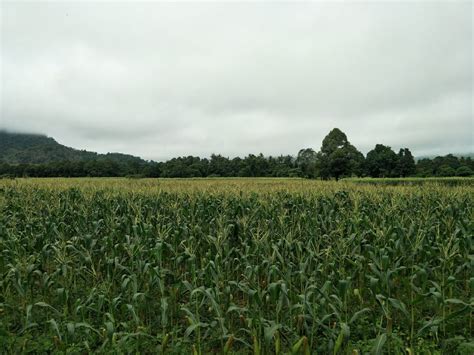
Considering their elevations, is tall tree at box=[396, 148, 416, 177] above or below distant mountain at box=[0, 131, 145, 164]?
below

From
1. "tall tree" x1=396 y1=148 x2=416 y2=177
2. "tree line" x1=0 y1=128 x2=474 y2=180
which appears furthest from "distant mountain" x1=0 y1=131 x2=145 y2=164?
"tall tree" x1=396 y1=148 x2=416 y2=177

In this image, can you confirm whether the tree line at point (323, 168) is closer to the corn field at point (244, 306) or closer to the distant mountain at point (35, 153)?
the distant mountain at point (35, 153)

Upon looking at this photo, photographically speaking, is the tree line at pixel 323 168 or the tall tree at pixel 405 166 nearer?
the tree line at pixel 323 168

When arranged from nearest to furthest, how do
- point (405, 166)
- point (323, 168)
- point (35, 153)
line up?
point (323, 168) < point (405, 166) < point (35, 153)

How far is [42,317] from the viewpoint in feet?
17.9

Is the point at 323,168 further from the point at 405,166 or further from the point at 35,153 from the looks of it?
the point at 35,153

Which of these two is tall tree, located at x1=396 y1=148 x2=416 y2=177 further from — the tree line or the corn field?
the corn field

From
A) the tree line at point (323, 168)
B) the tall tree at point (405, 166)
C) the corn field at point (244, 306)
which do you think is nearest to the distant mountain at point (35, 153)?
the tree line at point (323, 168)

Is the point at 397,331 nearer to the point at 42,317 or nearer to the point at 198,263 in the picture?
the point at 198,263

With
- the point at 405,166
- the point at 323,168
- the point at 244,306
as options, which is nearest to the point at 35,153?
the point at 323,168

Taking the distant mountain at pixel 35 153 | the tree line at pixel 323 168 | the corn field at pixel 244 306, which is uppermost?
the distant mountain at pixel 35 153

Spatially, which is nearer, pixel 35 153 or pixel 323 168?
pixel 323 168

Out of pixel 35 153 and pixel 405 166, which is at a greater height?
pixel 35 153

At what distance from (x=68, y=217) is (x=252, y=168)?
82309 mm
